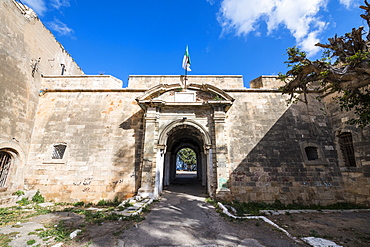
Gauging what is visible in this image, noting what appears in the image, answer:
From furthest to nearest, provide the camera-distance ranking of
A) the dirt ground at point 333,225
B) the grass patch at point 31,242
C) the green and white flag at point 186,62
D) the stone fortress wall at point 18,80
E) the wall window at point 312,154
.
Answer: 1. the green and white flag at point 186,62
2. the wall window at point 312,154
3. the stone fortress wall at point 18,80
4. the dirt ground at point 333,225
5. the grass patch at point 31,242

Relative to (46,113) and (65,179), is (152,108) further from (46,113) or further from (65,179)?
(46,113)

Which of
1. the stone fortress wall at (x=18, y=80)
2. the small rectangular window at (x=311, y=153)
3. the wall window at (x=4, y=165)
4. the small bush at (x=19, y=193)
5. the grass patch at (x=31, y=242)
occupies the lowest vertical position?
the grass patch at (x=31, y=242)

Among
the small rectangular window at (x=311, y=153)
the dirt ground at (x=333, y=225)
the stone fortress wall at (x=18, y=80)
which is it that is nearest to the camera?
the dirt ground at (x=333, y=225)

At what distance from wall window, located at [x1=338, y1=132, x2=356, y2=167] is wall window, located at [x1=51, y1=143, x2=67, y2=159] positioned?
48.6 ft

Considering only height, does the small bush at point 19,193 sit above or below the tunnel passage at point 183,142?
below

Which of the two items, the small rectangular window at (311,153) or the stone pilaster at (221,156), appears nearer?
the stone pilaster at (221,156)

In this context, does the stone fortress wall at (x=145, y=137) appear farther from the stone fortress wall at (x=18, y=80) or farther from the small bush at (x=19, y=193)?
the small bush at (x=19, y=193)

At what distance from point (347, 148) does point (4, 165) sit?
1712 cm

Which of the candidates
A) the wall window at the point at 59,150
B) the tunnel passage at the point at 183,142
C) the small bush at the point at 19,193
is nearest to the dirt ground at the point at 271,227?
the small bush at the point at 19,193

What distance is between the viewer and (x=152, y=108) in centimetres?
884

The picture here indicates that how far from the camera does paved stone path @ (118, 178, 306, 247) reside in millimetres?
3941

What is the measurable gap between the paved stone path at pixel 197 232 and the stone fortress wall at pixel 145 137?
2.35m

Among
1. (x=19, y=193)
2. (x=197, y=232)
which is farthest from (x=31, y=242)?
(x=19, y=193)

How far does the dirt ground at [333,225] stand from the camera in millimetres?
4320
